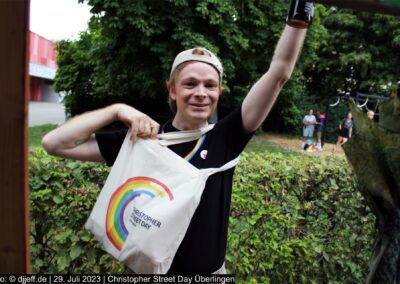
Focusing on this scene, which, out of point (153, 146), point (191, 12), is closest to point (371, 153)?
point (153, 146)

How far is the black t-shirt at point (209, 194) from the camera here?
5.20 feet

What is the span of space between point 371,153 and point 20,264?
108 centimetres

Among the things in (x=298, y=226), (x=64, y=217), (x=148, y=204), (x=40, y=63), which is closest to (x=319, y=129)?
(x=298, y=226)

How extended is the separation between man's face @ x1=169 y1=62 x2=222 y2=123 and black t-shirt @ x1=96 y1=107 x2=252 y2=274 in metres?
0.11

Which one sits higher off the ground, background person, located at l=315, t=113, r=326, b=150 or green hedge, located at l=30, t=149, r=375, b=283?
green hedge, located at l=30, t=149, r=375, b=283

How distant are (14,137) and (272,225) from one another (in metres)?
2.33

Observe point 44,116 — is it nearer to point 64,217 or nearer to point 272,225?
point 64,217

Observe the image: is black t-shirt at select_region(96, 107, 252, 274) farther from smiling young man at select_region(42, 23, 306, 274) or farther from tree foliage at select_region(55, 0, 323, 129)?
tree foliage at select_region(55, 0, 323, 129)

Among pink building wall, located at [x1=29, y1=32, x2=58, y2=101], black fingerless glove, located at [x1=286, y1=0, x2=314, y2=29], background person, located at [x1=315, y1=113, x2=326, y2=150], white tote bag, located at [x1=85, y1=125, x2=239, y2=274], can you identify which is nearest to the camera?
black fingerless glove, located at [x1=286, y1=0, x2=314, y2=29]

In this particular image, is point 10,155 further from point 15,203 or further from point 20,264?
point 20,264

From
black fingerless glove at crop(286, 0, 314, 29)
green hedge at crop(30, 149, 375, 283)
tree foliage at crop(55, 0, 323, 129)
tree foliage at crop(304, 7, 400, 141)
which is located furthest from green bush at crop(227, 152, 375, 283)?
tree foliage at crop(304, 7, 400, 141)

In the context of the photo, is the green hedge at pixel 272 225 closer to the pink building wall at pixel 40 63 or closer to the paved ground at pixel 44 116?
the paved ground at pixel 44 116

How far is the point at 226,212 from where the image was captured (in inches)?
66.8

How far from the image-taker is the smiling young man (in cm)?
158
